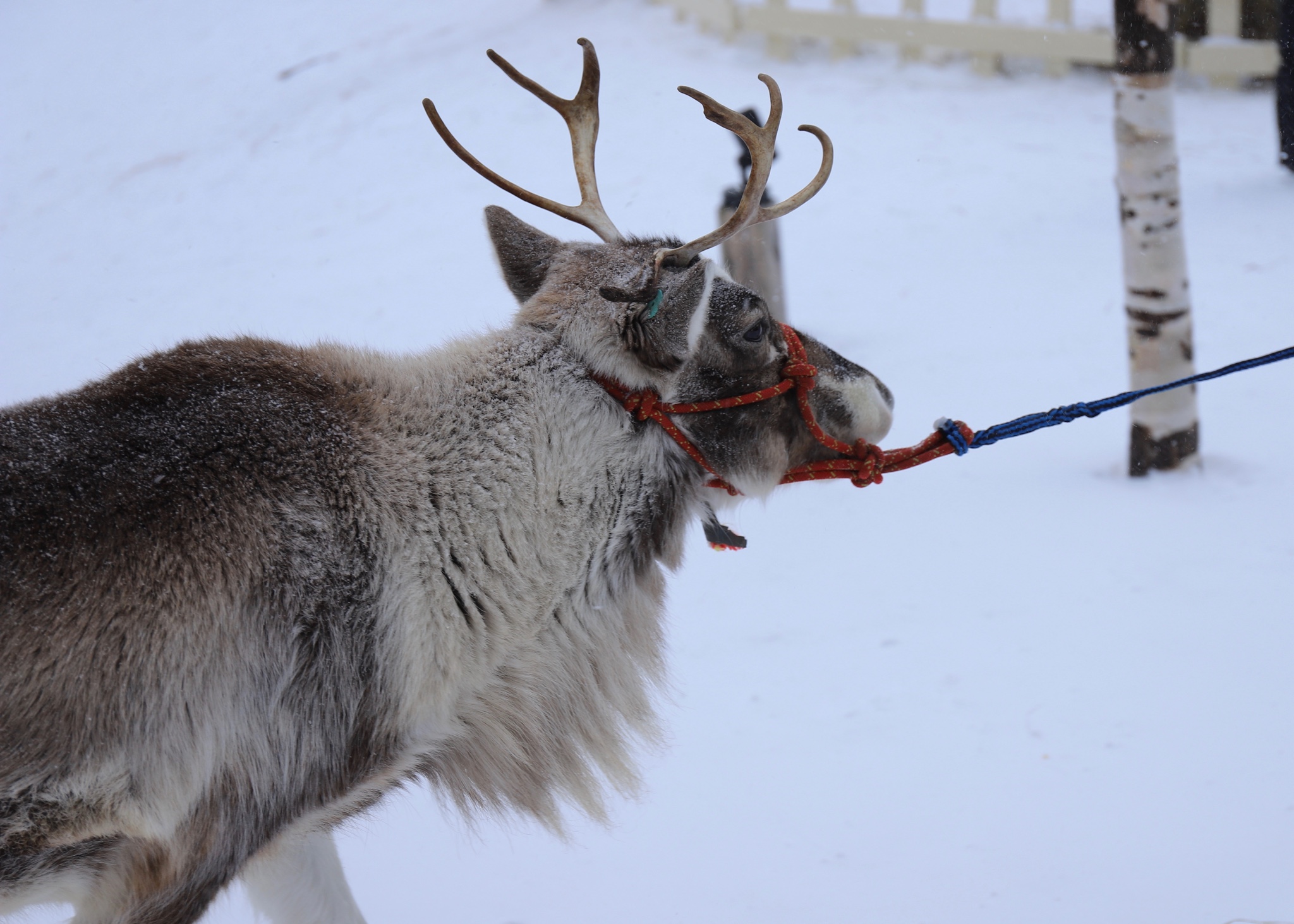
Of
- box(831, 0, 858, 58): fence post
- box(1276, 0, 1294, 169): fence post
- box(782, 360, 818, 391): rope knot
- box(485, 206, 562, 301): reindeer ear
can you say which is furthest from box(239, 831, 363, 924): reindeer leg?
box(831, 0, 858, 58): fence post

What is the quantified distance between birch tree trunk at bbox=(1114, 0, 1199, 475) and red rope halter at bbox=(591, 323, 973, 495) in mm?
2512

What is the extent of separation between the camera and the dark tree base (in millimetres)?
4762

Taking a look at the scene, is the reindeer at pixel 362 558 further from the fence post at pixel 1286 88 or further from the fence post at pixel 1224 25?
the fence post at pixel 1224 25

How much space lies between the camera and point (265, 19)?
11789mm

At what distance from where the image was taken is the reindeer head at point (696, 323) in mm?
2250

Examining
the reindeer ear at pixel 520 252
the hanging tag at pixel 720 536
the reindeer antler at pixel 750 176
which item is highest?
the reindeer antler at pixel 750 176

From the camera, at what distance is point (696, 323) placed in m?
2.21

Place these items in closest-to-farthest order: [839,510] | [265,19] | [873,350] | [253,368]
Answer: [253,368] → [839,510] → [873,350] → [265,19]

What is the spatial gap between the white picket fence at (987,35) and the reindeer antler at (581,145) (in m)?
7.55

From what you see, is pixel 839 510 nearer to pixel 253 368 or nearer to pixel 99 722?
pixel 253 368

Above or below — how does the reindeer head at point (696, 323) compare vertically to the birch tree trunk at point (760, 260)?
above

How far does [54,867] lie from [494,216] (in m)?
1.68

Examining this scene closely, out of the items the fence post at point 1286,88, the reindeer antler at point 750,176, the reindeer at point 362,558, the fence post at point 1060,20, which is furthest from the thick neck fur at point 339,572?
the fence post at point 1060,20

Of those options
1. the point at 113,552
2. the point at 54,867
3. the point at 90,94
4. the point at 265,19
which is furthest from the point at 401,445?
the point at 265,19
